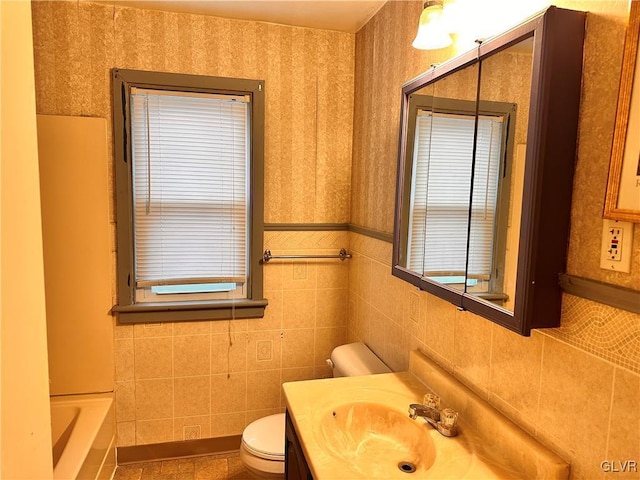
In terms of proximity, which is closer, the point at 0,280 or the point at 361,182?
the point at 0,280

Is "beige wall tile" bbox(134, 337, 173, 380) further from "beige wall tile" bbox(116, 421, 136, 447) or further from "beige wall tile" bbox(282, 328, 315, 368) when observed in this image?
"beige wall tile" bbox(282, 328, 315, 368)

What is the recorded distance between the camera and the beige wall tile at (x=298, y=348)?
2.63 m

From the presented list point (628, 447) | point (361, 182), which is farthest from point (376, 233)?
point (628, 447)

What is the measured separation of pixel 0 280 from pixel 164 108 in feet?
5.74

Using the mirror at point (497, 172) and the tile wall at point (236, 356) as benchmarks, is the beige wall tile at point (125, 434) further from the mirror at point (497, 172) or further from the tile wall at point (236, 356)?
the mirror at point (497, 172)

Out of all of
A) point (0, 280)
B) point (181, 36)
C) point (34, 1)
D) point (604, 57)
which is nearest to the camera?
point (0, 280)

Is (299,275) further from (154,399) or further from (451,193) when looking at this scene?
(451,193)

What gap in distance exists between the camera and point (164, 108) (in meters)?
2.33

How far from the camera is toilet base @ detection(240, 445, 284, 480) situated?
1.92 meters

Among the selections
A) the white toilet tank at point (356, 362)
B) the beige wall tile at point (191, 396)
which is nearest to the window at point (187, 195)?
the beige wall tile at point (191, 396)

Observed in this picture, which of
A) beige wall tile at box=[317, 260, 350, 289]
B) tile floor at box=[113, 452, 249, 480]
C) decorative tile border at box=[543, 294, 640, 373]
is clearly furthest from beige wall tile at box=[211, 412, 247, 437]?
decorative tile border at box=[543, 294, 640, 373]

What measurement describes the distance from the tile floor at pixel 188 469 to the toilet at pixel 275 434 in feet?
1.61

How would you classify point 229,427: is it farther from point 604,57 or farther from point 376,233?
point 604,57

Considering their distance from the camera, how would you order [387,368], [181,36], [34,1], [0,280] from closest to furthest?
1. [0,280]
2. [387,368]
3. [34,1]
4. [181,36]
